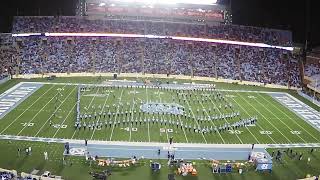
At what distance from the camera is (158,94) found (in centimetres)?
4209

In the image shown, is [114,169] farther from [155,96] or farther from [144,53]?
[144,53]

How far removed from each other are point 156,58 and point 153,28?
519cm

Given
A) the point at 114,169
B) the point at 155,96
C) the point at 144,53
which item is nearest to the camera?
the point at 114,169

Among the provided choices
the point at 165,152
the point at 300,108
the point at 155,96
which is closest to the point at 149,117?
the point at 165,152

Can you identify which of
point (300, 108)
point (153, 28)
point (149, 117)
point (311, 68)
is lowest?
point (300, 108)

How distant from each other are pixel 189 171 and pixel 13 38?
1476 inches

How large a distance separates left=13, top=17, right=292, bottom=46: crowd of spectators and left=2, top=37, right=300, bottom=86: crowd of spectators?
58.1 inches

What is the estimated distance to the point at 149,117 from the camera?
111 feet

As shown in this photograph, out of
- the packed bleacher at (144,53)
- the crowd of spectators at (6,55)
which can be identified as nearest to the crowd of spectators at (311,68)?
the packed bleacher at (144,53)

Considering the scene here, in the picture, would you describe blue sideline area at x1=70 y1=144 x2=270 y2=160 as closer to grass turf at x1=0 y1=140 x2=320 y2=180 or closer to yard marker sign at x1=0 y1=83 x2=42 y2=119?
grass turf at x1=0 y1=140 x2=320 y2=180

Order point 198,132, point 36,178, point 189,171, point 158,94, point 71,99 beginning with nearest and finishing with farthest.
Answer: point 36,178
point 189,171
point 198,132
point 71,99
point 158,94

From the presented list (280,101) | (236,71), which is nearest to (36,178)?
(280,101)

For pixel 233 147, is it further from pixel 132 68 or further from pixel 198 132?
pixel 132 68

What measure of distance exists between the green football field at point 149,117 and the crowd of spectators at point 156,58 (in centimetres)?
849
